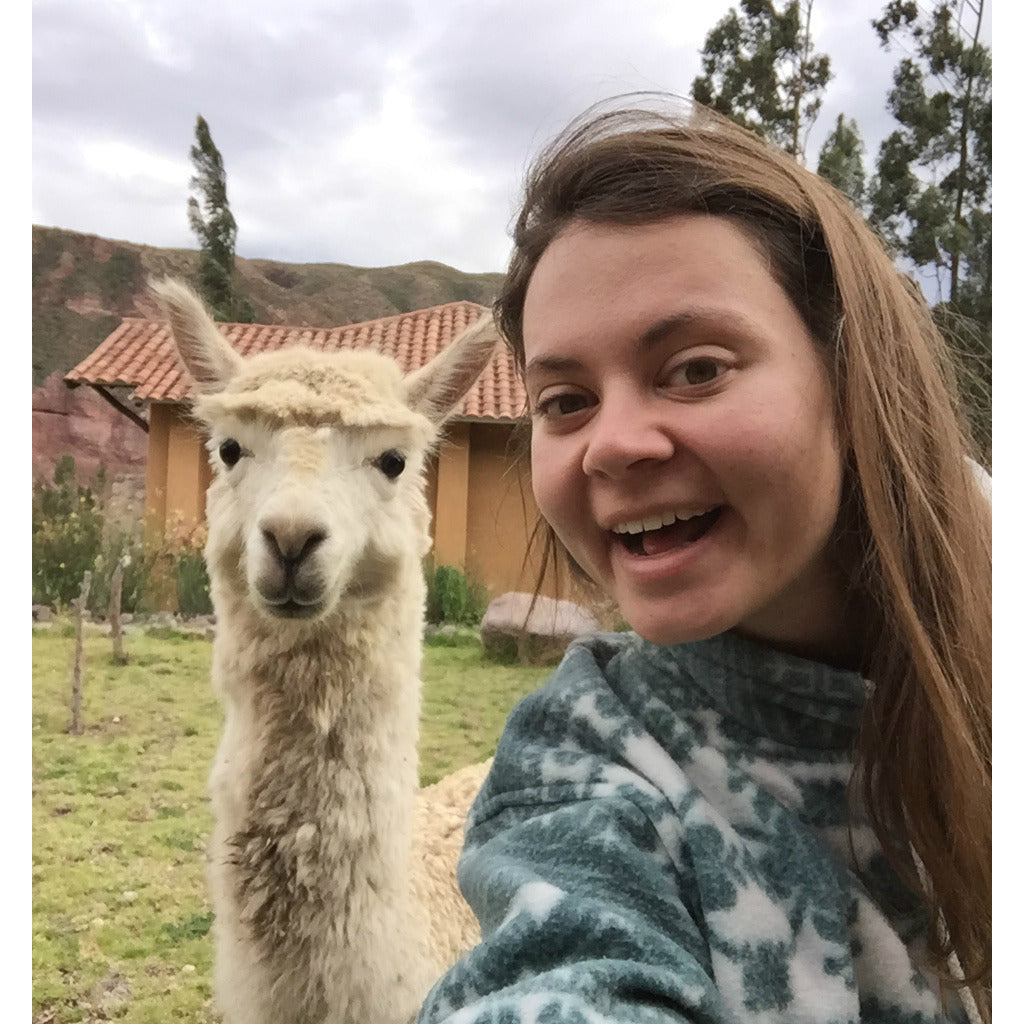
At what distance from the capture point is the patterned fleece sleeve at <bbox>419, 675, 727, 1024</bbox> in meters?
0.57

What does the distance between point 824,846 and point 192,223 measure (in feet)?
3.81

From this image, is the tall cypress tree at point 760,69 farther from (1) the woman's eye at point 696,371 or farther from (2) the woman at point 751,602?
(1) the woman's eye at point 696,371

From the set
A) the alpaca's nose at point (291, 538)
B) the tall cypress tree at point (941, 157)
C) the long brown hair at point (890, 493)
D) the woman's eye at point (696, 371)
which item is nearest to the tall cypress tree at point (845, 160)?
the tall cypress tree at point (941, 157)

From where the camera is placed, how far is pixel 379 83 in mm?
1259

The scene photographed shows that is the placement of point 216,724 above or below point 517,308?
below

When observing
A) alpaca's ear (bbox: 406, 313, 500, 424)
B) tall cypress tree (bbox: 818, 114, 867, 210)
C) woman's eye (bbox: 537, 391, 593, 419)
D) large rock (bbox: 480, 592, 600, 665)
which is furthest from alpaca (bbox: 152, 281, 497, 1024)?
tall cypress tree (bbox: 818, 114, 867, 210)

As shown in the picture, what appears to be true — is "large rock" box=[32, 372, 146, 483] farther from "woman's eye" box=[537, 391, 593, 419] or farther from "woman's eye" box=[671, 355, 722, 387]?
"woman's eye" box=[671, 355, 722, 387]

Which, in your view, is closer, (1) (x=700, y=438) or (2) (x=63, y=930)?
(1) (x=700, y=438)

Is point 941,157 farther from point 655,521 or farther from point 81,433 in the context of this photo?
point 81,433

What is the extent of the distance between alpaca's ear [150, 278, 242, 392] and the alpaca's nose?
30cm

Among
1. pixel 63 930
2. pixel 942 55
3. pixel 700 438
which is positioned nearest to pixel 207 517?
pixel 63 930

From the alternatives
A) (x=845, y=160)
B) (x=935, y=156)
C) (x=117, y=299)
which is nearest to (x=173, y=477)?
(x=117, y=299)
